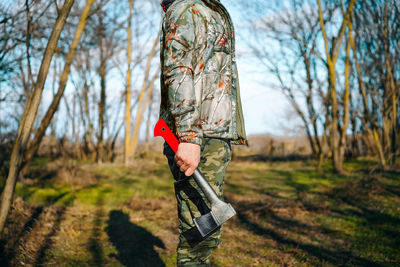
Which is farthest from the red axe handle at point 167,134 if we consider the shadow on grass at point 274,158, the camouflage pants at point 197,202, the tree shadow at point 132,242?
the shadow on grass at point 274,158

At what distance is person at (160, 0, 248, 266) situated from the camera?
167cm

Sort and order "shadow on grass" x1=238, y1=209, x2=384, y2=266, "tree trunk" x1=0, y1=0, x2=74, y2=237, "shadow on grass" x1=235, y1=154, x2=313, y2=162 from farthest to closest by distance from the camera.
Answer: "shadow on grass" x1=235, y1=154, x2=313, y2=162
"shadow on grass" x1=238, y1=209, x2=384, y2=266
"tree trunk" x1=0, y1=0, x2=74, y2=237

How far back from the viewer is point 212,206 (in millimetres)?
1701

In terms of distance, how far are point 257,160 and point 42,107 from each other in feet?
28.7

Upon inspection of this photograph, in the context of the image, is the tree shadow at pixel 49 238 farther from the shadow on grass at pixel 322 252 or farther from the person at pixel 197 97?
the shadow on grass at pixel 322 252

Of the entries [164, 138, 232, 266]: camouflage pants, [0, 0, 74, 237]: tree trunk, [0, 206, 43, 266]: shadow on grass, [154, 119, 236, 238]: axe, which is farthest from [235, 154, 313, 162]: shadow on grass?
[154, 119, 236, 238]: axe

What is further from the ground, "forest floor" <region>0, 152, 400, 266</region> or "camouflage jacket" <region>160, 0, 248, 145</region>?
"camouflage jacket" <region>160, 0, 248, 145</region>

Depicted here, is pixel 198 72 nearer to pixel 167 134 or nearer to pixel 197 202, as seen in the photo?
pixel 167 134

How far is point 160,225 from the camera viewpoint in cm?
430

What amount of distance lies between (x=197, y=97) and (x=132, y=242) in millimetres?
2521

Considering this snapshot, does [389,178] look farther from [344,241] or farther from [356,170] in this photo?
[344,241]

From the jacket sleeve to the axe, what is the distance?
10 cm

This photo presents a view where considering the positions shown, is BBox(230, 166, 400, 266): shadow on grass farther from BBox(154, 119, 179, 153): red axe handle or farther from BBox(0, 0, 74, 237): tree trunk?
BBox(0, 0, 74, 237): tree trunk

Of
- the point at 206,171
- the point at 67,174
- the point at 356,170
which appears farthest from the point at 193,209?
the point at 356,170
